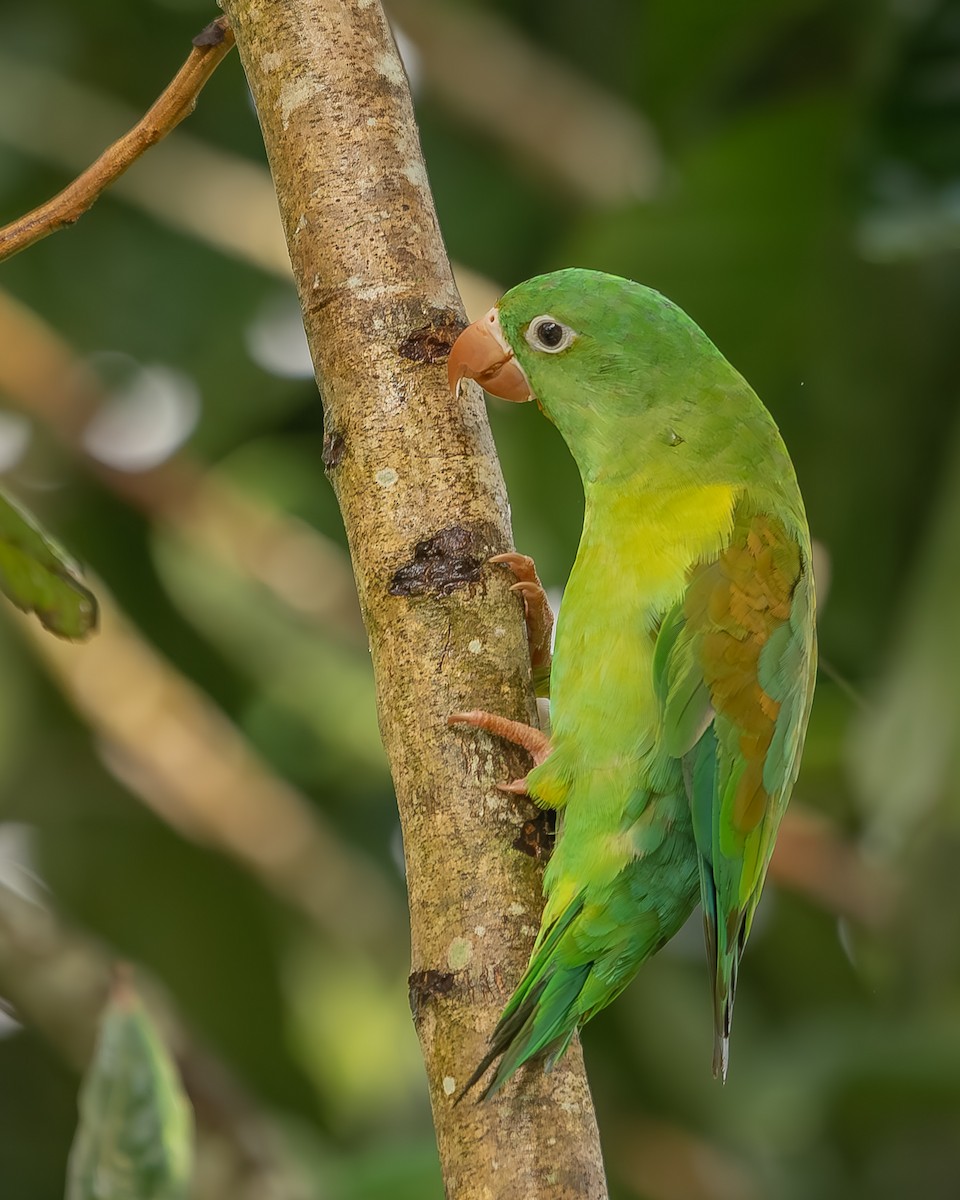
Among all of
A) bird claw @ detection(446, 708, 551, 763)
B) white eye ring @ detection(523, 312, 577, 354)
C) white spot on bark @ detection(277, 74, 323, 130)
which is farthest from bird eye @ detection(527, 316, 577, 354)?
bird claw @ detection(446, 708, 551, 763)

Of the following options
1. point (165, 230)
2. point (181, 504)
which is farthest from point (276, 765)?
point (165, 230)

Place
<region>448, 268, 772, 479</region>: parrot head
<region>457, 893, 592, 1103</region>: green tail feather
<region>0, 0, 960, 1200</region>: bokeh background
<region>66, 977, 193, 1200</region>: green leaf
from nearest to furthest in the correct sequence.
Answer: <region>457, 893, 592, 1103</region>: green tail feather
<region>66, 977, 193, 1200</region>: green leaf
<region>448, 268, 772, 479</region>: parrot head
<region>0, 0, 960, 1200</region>: bokeh background

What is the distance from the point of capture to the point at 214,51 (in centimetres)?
187

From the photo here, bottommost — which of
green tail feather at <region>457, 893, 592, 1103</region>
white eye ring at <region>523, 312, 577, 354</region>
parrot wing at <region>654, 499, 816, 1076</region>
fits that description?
green tail feather at <region>457, 893, 592, 1103</region>

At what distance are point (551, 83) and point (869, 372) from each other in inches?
48.4

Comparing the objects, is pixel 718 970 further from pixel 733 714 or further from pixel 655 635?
pixel 655 635

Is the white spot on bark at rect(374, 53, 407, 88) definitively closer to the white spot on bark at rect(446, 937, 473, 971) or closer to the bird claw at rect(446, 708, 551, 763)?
the bird claw at rect(446, 708, 551, 763)

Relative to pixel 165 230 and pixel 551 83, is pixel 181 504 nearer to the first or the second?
pixel 165 230

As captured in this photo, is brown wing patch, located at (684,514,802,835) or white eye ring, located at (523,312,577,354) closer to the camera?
brown wing patch, located at (684,514,802,835)

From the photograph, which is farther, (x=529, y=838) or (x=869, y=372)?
(x=869, y=372)

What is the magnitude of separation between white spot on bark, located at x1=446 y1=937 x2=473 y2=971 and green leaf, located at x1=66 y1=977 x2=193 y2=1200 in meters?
0.64

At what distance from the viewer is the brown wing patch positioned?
212cm

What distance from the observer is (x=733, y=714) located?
212 cm

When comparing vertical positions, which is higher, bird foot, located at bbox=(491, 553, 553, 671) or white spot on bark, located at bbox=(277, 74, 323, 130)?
white spot on bark, located at bbox=(277, 74, 323, 130)
